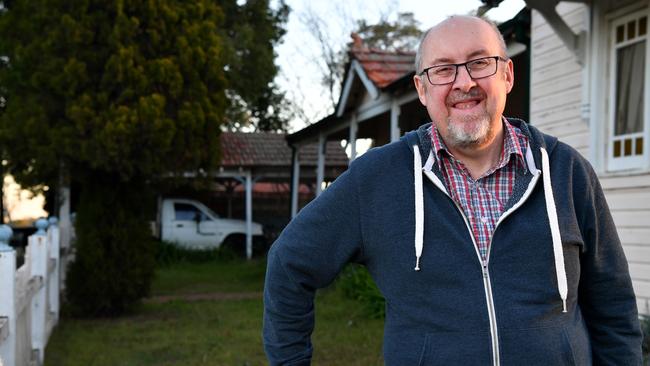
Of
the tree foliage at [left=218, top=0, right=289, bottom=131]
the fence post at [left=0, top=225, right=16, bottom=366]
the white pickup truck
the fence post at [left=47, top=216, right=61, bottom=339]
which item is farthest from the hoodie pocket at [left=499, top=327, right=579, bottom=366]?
the white pickup truck

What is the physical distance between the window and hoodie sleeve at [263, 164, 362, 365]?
4.97 metres

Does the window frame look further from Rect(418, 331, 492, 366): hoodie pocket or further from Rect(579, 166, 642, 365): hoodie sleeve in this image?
Rect(418, 331, 492, 366): hoodie pocket

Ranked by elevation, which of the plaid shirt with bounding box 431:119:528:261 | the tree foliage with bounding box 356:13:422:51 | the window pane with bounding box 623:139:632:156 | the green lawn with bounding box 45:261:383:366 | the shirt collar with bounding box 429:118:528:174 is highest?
the tree foliage with bounding box 356:13:422:51

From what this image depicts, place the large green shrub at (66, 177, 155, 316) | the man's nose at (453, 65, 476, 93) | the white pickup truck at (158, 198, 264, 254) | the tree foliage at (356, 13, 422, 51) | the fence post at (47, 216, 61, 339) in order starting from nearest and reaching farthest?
the man's nose at (453, 65, 476, 93), the fence post at (47, 216, 61, 339), the large green shrub at (66, 177, 155, 316), the white pickup truck at (158, 198, 264, 254), the tree foliage at (356, 13, 422, 51)

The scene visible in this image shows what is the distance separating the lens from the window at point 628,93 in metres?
6.82

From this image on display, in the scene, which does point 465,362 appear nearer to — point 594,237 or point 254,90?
point 594,237

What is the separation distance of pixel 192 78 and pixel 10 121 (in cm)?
246

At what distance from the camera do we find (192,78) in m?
11.5

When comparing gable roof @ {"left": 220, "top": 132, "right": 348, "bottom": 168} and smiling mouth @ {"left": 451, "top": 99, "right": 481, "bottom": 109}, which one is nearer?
smiling mouth @ {"left": 451, "top": 99, "right": 481, "bottom": 109}

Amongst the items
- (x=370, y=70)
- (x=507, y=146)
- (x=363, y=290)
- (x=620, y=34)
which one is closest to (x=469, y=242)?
(x=507, y=146)

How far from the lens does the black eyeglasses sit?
2221 millimetres

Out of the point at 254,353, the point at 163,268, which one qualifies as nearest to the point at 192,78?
the point at 254,353

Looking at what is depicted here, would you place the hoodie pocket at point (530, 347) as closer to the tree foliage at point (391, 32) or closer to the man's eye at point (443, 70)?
the man's eye at point (443, 70)

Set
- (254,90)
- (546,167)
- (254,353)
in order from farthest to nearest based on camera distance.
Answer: (254,90), (254,353), (546,167)
